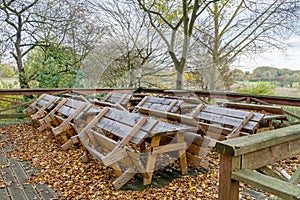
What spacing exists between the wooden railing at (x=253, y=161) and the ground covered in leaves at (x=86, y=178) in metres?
1.28

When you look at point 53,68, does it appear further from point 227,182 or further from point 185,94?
point 227,182

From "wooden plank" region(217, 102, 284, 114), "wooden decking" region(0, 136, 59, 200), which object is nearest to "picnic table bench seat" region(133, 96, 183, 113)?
"wooden plank" region(217, 102, 284, 114)

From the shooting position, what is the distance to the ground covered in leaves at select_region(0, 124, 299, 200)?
2.37 metres

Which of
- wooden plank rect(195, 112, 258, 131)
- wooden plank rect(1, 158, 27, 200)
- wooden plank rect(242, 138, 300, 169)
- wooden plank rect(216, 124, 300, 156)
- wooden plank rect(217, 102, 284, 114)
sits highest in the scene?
wooden plank rect(216, 124, 300, 156)

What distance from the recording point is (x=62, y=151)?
362cm

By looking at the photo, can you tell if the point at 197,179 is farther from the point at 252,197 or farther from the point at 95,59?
the point at 95,59

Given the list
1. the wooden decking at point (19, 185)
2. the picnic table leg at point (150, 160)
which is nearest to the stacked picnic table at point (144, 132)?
the picnic table leg at point (150, 160)

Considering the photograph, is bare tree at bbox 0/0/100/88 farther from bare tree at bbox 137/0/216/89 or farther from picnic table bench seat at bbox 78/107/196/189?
picnic table bench seat at bbox 78/107/196/189

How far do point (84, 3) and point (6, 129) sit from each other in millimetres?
4686

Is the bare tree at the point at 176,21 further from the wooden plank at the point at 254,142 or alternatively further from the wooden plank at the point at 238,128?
the wooden plank at the point at 254,142

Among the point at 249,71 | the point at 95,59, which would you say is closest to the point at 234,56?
the point at 249,71

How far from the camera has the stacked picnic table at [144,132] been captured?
2.48m

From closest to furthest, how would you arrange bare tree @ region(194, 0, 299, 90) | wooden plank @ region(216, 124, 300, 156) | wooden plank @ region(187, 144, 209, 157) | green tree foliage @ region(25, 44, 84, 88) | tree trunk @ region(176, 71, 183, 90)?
wooden plank @ region(216, 124, 300, 156), wooden plank @ region(187, 144, 209, 157), green tree foliage @ region(25, 44, 84, 88), tree trunk @ region(176, 71, 183, 90), bare tree @ region(194, 0, 299, 90)

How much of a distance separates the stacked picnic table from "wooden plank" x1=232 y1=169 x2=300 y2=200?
1.37 meters
